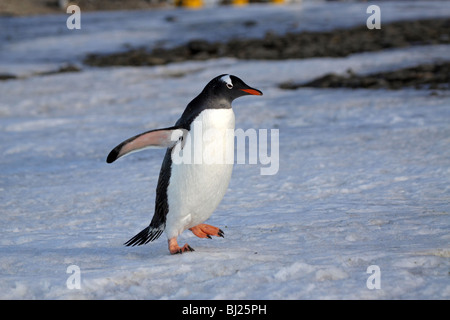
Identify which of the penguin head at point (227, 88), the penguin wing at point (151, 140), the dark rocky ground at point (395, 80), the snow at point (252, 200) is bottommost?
the snow at point (252, 200)

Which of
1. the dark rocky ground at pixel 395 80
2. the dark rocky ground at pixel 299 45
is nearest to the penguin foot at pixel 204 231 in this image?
the dark rocky ground at pixel 395 80

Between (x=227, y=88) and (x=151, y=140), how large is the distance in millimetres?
431

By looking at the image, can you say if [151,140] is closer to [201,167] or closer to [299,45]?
[201,167]

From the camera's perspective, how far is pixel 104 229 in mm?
4211

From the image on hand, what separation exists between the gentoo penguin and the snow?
23 centimetres

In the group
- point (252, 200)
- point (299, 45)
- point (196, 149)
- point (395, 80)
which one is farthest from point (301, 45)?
point (196, 149)

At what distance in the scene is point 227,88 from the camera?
3.35m

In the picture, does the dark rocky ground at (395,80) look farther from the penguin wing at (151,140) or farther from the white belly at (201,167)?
the penguin wing at (151,140)

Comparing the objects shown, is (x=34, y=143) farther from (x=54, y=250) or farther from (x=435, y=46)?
(x=435, y=46)

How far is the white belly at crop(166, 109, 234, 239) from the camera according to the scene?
3320 mm

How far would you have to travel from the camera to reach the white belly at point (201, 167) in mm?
3320

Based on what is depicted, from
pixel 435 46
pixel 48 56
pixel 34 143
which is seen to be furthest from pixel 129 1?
pixel 34 143

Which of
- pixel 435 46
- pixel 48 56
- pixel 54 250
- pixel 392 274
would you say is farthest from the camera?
pixel 48 56

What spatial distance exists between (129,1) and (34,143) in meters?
30.0
